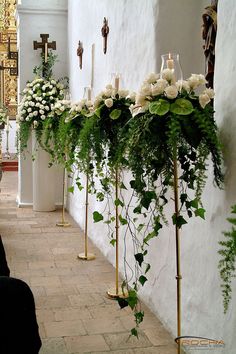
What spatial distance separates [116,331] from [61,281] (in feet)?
3.70

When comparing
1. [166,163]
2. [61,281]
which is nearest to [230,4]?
[166,163]

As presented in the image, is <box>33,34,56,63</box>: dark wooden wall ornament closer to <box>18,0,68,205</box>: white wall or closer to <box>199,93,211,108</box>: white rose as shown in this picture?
<box>18,0,68,205</box>: white wall

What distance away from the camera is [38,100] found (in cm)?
685

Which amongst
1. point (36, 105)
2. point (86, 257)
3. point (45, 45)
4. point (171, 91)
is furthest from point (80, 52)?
point (171, 91)

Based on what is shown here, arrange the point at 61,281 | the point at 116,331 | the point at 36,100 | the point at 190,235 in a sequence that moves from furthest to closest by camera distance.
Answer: the point at 36,100 → the point at 61,281 → the point at 116,331 → the point at 190,235

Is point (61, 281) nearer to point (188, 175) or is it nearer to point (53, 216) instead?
point (188, 175)

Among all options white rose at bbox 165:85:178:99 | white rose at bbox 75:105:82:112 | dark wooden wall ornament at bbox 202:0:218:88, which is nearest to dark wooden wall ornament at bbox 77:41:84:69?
white rose at bbox 75:105:82:112

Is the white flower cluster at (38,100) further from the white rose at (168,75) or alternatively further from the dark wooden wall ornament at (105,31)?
the white rose at (168,75)

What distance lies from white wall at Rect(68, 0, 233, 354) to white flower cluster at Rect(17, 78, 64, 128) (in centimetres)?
153

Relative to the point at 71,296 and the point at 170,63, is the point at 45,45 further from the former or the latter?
the point at 170,63

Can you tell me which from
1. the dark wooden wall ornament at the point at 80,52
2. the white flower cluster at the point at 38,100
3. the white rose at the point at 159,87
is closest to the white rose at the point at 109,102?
the white rose at the point at 159,87

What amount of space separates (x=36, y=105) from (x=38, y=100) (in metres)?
0.12

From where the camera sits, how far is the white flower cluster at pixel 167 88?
235 cm

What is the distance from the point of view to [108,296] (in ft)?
12.5
